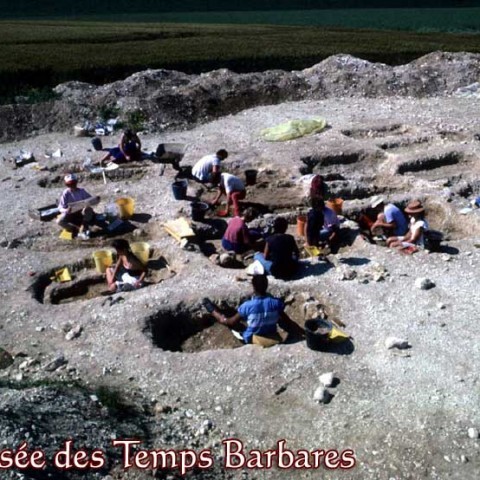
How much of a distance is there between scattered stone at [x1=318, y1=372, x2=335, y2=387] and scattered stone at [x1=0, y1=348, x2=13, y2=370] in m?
4.72

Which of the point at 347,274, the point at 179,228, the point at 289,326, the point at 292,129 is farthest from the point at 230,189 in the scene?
the point at 292,129

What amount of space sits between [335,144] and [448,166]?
10.8ft

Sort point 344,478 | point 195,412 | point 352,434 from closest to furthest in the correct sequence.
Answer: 1. point 344,478
2. point 352,434
3. point 195,412

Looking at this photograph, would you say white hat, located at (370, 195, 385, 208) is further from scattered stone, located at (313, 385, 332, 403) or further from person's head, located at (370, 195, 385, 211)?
scattered stone, located at (313, 385, 332, 403)

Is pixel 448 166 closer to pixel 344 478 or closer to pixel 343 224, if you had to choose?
pixel 343 224

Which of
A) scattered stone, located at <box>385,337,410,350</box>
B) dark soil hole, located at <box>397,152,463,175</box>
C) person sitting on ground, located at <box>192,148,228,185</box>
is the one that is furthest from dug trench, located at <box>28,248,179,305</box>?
dark soil hole, located at <box>397,152,463,175</box>

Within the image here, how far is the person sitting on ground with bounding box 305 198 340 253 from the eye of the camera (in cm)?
1295

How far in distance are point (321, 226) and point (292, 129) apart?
792cm

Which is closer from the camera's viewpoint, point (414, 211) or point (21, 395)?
point (21, 395)

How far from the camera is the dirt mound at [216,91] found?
22531mm

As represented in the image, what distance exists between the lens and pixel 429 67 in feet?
85.4

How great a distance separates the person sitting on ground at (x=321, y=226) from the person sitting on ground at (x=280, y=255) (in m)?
1.08

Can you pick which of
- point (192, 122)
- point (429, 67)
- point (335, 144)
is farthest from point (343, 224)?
point (429, 67)

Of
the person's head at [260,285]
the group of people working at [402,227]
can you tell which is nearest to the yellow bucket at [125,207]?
the group of people working at [402,227]
